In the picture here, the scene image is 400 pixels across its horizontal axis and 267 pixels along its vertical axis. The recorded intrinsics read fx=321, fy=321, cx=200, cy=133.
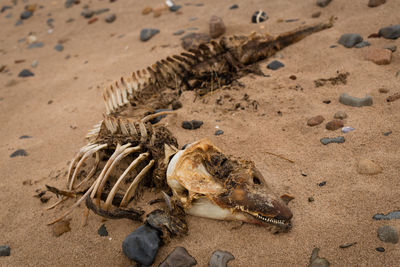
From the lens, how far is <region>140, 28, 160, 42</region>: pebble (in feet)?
21.4

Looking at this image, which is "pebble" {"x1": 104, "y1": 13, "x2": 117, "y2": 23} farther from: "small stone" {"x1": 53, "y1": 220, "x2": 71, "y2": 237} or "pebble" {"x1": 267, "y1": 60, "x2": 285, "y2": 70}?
"small stone" {"x1": 53, "y1": 220, "x2": 71, "y2": 237}

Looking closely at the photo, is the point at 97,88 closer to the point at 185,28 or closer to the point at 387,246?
the point at 185,28

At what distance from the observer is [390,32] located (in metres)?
4.45

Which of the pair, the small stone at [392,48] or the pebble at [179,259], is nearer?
the pebble at [179,259]

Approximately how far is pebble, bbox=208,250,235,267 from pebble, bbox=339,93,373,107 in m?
2.26

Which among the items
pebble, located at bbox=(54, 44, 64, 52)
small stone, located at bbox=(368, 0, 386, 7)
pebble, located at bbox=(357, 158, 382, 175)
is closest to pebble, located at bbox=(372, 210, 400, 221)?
pebble, located at bbox=(357, 158, 382, 175)

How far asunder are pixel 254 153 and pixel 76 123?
107 inches

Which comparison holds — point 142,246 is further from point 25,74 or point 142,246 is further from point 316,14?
point 25,74

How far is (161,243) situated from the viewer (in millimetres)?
2373

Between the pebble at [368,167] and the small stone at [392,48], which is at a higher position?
the small stone at [392,48]

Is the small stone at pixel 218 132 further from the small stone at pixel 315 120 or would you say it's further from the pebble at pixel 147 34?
the pebble at pixel 147 34

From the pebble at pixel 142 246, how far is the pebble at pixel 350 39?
3.92m

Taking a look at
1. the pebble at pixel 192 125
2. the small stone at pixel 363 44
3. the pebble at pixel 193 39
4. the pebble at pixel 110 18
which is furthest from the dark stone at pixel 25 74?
the small stone at pixel 363 44

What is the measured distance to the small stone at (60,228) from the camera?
8.90 feet
